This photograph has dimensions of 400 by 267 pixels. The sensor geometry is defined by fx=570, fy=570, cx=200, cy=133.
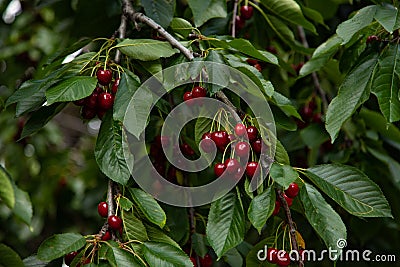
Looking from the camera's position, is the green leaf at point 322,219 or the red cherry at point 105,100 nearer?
the green leaf at point 322,219

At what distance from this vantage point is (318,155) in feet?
6.33

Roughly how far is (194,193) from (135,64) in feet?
1.05

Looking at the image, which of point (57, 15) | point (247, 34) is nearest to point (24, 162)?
point (57, 15)

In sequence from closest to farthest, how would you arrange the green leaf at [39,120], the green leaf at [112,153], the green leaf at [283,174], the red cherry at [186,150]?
the green leaf at [283,174], the green leaf at [112,153], the green leaf at [39,120], the red cherry at [186,150]

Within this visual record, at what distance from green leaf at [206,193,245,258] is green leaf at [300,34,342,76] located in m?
0.48

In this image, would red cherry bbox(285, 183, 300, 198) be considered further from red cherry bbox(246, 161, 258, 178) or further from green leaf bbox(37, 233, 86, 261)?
green leaf bbox(37, 233, 86, 261)

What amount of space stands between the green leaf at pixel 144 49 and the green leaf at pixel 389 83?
41cm

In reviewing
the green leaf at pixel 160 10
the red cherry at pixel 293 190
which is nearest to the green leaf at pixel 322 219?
the red cherry at pixel 293 190

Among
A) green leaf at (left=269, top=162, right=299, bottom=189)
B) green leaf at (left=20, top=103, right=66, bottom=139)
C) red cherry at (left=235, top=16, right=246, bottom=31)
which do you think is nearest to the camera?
green leaf at (left=269, top=162, right=299, bottom=189)

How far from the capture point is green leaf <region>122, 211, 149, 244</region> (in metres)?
1.03

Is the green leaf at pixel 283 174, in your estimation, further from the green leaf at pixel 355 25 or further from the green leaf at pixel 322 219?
the green leaf at pixel 355 25

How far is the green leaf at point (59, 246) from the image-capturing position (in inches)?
37.6

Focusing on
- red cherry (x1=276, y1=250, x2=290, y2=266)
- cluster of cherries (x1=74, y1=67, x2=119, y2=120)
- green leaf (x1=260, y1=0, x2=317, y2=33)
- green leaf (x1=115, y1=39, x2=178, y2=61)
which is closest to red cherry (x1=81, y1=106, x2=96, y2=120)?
cluster of cherries (x1=74, y1=67, x2=119, y2=120)

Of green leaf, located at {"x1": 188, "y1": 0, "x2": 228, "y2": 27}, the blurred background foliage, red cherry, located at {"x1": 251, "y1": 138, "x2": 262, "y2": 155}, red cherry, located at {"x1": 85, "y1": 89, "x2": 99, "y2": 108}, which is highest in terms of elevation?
green leaf, located at {"x1": 188, "y1": 0, "x2": 228, "y2": 27}
